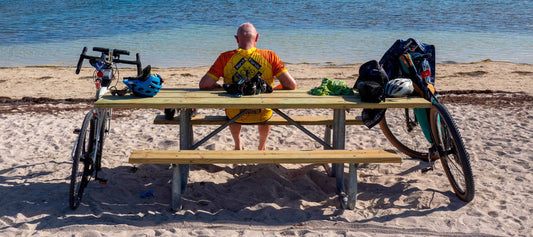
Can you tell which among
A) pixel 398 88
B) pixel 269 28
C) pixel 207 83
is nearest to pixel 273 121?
pixel 207 83

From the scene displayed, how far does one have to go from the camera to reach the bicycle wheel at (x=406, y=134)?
18.5 feet

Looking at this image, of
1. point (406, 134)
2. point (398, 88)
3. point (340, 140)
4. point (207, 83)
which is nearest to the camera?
point (398, 88)

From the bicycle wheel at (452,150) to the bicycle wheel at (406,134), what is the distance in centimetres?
79

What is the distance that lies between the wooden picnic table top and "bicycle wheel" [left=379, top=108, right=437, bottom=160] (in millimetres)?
1331

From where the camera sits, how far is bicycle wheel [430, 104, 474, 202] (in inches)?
160

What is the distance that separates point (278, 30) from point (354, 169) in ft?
57.4

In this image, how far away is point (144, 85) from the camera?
13.6ft

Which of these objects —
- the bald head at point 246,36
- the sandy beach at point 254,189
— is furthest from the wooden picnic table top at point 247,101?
the sandy beach at point 254,189

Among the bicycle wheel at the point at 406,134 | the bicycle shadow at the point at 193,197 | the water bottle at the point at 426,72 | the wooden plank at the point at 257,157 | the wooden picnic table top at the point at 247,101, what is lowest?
the bicycle shadow at the point at 193,197

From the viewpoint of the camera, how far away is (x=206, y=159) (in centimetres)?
392

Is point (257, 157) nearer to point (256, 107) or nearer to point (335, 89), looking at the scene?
point (256, 107)

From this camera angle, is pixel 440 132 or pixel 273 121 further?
pixel 273 121

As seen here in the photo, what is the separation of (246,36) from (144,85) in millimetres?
1177

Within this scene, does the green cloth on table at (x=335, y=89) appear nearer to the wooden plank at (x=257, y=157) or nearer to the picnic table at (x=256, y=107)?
the picnic table at (x=256, y=107)
